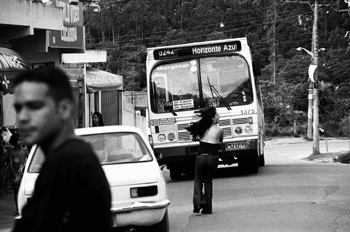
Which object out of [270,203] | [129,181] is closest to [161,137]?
[270,203]

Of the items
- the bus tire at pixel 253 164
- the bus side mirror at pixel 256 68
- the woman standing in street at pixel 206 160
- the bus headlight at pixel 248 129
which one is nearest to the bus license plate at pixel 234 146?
the bus headlight at pixel 248 129

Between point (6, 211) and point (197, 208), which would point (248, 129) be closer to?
point (197, 208)

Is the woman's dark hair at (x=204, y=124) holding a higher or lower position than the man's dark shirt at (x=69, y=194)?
higher

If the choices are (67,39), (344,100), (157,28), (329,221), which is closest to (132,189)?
(329,221)

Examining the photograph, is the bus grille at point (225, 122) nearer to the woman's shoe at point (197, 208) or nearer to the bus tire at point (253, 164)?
the bus tire at point (253, 164)

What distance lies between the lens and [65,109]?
9.57 feet

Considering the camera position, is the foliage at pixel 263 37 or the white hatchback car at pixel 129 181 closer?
the white hatchback car at pixel 129 181

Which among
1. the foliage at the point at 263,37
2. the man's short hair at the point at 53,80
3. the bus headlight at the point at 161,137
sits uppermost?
the foliage at the point at 263,37

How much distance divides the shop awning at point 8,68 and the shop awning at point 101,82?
10089 millimetres

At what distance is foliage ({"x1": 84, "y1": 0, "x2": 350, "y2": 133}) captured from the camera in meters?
67.0

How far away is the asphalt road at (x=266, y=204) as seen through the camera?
11.1 metres

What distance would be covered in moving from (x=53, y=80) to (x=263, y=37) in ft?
282

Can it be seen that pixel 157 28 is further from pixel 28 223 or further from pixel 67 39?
pixel 28 223

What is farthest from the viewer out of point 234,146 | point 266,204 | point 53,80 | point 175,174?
point 175,174
